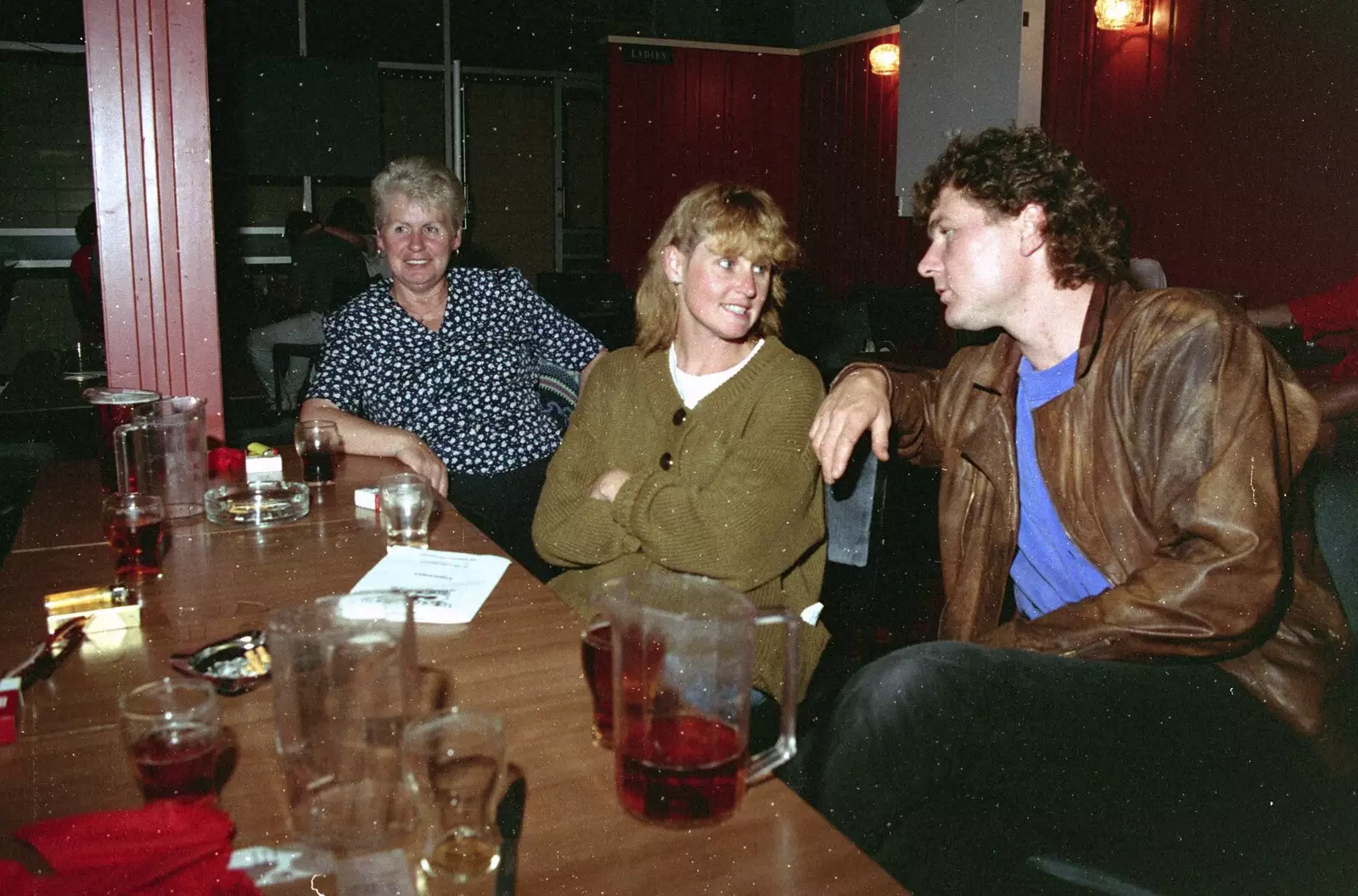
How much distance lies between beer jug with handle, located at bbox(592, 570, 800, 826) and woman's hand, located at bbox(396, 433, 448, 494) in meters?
1.49

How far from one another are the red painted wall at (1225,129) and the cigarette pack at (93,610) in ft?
19.3

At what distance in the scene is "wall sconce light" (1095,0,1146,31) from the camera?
249 inches

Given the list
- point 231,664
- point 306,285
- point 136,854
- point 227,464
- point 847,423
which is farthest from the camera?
point 306,285

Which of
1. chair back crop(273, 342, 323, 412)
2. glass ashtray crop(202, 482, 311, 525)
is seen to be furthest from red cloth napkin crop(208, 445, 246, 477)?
chair back crop(273, 342, 323, 412)

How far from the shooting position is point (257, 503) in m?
1.95

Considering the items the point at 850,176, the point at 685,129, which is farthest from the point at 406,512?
the point at 685,129

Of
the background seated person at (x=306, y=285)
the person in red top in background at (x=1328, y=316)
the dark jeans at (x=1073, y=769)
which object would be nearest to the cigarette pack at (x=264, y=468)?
the dark jeans at (x=1073, y=769)

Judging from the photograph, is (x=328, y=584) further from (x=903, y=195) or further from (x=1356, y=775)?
(x=903, y=195)

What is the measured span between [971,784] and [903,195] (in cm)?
741

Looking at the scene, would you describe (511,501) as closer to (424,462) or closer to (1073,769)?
(424,462)

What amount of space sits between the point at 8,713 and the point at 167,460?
1010 mm

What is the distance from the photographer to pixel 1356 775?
142cm

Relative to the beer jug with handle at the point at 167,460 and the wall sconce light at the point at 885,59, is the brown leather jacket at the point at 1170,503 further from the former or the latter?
the wall sconce light at the point at 885,59

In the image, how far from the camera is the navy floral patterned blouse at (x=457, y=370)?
109 inches
